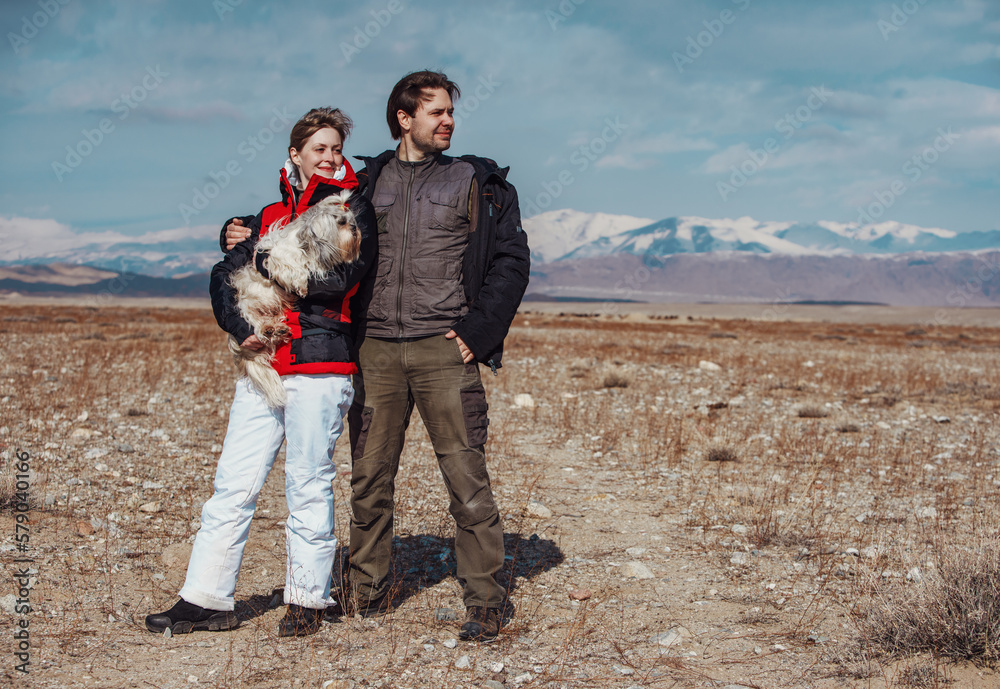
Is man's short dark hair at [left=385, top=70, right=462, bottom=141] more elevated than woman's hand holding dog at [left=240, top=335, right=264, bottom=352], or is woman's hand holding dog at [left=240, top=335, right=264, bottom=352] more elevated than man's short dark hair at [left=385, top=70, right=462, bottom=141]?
man's short dark hair at [left=385, top=70, right=462, bottom=141]

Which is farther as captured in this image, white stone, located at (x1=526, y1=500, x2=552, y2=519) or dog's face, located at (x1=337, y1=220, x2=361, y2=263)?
white stone, located at (x1=526, y1=500, x2=552, y2=519)

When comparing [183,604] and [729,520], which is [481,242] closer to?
[183,604]

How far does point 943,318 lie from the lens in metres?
110

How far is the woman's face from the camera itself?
3617 mm

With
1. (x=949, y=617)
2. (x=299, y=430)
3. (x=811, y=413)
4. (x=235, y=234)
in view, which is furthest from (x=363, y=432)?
(x=811, y=413)

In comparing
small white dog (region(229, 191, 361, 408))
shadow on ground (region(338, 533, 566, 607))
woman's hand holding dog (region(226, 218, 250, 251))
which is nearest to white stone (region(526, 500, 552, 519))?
shadow on ground (region(338, 533, 566, 607))

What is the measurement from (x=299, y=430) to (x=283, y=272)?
769 millimetres

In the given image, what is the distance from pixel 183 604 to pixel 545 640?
6.15ft

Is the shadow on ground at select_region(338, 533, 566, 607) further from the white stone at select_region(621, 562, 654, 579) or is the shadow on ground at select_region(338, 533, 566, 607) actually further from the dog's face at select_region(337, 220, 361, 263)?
the dog's face at select_region(337, 220, 361, 263)

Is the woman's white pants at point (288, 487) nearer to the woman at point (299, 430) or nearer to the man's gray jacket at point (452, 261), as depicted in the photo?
the woman at point (299, 430)

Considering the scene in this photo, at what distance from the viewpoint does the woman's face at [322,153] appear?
3.62m

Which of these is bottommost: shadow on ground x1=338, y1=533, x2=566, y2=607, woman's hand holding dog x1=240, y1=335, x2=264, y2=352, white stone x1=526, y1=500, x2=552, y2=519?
shadow on ground x1=338, y1=533, x2=566, y2=607

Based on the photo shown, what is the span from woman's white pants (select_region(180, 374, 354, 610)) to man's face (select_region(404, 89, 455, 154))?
134 cm

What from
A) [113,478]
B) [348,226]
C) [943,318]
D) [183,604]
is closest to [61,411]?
[113,478]
